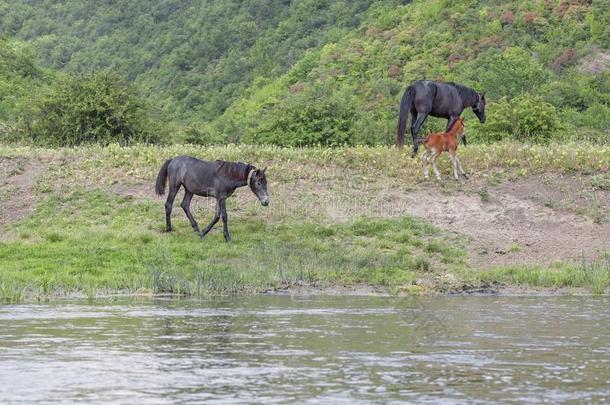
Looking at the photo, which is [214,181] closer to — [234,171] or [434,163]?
[234,171]

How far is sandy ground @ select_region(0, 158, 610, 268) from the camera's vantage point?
22703 mm

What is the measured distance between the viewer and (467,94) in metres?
27.7

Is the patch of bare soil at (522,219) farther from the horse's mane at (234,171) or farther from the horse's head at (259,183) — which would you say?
the horse's mane at (234,171)

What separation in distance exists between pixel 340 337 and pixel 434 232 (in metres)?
10.1

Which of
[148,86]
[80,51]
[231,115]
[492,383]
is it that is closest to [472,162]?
[492,383]

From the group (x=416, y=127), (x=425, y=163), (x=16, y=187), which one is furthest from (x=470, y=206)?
(x=16, y=187)

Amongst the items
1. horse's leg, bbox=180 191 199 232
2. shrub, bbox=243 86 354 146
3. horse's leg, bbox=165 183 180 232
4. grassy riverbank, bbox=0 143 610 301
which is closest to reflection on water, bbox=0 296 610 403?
grassy riverbank, bbox=0 143 610 301

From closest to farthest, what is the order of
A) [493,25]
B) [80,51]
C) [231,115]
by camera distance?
Answer: [493,25] < [231,115] < [80,51]

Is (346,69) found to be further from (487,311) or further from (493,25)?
(487,311)

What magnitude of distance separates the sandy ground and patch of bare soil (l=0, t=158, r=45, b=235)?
0.02m

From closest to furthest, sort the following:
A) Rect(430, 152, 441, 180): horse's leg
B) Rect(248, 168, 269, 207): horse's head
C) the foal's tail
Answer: Rect(248, 168, 269, 207): horse's head < the foal's tail < Rect(430, 152, 441, 180): horse's leg

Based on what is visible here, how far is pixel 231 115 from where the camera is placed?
86688 mm

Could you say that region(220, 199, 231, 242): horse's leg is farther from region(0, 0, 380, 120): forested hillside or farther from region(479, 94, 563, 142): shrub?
region(0, 0, 380, 120): forested hillside

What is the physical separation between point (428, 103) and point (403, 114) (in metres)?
0.77
